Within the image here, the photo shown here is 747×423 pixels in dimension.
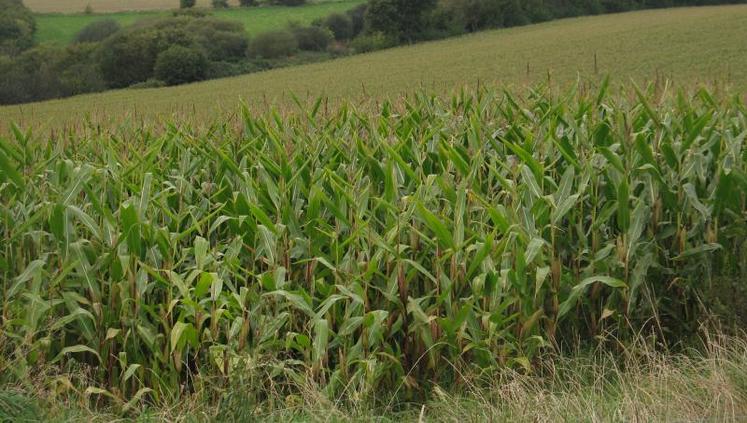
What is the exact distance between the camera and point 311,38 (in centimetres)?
5362

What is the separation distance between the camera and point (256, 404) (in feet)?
11.1

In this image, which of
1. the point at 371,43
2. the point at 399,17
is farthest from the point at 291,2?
the point at 371,43

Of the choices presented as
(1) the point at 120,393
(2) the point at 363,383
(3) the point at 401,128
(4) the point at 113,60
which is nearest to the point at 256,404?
(2) the point at 363,383

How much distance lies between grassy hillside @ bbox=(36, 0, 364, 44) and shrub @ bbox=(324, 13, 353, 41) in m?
0.91

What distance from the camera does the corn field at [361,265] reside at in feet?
12.4

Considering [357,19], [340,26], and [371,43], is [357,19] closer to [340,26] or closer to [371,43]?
[340,26]

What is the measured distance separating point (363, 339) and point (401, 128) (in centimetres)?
260

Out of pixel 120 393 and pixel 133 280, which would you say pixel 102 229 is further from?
pixel 120 393

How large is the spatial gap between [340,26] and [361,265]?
56246 mm

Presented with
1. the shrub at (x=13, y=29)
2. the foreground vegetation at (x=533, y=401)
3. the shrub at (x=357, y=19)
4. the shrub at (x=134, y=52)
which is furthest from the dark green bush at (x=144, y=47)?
the foreground vegetation at (x=533, y=401)

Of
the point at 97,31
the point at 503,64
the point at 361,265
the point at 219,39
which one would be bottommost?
the point at 219,39

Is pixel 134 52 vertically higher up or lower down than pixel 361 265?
lower down

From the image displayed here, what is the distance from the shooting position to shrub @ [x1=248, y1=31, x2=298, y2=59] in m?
50.9

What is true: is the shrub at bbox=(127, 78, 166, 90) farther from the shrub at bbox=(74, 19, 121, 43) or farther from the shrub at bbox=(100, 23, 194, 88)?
the shrub at bbox=(74, 19, 121, 43)
